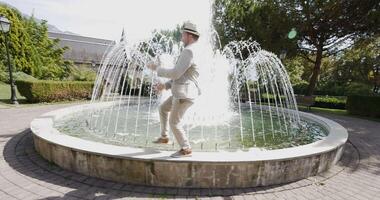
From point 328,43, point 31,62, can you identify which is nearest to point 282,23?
point 328,43

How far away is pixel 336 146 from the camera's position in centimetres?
521

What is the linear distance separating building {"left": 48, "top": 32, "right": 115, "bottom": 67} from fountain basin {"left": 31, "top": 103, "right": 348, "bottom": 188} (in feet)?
142

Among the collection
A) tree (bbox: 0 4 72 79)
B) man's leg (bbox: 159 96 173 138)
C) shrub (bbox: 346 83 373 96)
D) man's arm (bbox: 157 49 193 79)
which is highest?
tree (bbox: 0 4 72 79)

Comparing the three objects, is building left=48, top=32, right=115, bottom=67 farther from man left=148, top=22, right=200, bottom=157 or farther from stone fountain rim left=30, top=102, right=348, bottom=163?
man left=148, top=22, right=200, bottom=157

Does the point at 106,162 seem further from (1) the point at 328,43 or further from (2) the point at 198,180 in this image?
(1) the point at 328,43

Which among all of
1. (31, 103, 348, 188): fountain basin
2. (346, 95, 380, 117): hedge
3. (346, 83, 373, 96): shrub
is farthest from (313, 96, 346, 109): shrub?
(31, 103, 348, 188): fountain basin

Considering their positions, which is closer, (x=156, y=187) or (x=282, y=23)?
(x=156, y=187)

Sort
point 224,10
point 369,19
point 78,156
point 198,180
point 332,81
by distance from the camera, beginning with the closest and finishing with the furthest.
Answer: point 198,180 → point 78,156 → point 369,19 → point 224,10 → point 332,81

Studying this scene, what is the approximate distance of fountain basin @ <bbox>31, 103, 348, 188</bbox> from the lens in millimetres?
4094

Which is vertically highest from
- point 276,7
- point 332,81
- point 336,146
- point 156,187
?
point 276,7

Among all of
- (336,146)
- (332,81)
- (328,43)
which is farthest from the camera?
(332,81)

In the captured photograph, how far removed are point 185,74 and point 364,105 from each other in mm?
13411

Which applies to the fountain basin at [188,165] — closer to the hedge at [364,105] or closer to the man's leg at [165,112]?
the man's leg at [165,112]

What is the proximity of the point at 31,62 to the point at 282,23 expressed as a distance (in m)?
19.9
